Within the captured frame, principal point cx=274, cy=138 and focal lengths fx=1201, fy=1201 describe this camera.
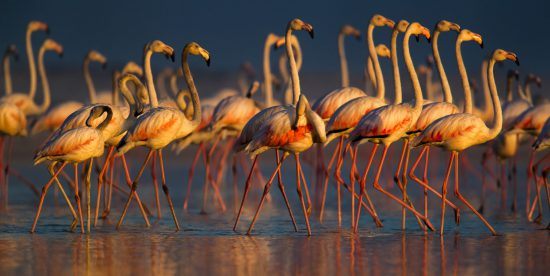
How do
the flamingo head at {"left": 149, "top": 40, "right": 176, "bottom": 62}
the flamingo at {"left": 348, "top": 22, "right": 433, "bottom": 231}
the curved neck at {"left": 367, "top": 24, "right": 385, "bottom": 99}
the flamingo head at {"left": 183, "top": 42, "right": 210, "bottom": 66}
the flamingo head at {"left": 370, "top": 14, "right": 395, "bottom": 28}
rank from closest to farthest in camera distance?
the flamingo at {"left": 348, "top": 22, "right": 433, "bottom": 231}
the flamingo head at {"left": 183, "top": 42, "right": 210, "bottom": 66}
the flamingo head at {"left": 149, "top": 40, "right": 176, "bottom": 62}
the curved neck at {"left": 367, "top": 24, "right": 385, "bottom": 99}
the flamingo head at {"left": 370, "top": 14, "right": 395, "bottom": 28}

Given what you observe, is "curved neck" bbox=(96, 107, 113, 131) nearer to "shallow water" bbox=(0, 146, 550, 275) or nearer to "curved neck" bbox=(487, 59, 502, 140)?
"shallow water" bbox=(0, 146, 550, 275)

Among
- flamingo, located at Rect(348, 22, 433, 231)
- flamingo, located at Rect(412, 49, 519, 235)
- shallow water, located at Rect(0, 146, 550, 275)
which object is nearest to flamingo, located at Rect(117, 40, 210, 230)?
shallow water, located at Rect(0, 146, 550, 275)

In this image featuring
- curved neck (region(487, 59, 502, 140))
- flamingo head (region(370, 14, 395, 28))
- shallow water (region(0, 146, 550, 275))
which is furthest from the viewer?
flamingo head (region(370, 14, 395, 28))

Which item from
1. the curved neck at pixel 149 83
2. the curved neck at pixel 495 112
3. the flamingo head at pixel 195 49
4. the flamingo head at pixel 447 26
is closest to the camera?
the curved neck at pixel 495 112

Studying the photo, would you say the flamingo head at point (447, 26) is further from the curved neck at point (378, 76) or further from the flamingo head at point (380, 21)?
the flamingo head at point (380, 21)

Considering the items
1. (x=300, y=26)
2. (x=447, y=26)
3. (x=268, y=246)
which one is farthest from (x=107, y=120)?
(x=447, y=26)

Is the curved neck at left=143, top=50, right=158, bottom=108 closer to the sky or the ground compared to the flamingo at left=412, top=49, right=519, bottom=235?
closer to the sky

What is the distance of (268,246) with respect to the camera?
33.0 ft

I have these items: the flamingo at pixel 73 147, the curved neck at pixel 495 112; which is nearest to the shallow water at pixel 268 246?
the flamingo at pixel 73 147

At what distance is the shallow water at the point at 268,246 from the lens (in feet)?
29.0

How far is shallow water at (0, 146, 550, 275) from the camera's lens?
8.83m

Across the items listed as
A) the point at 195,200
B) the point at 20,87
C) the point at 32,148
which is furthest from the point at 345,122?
the point at 20,87

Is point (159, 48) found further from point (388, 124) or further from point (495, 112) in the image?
point (495, 112)

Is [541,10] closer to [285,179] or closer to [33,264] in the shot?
[285,179]
